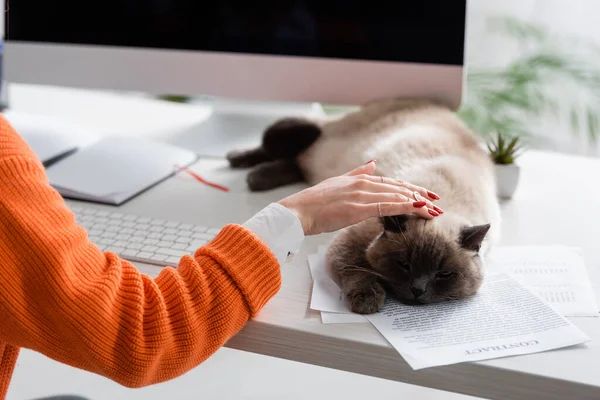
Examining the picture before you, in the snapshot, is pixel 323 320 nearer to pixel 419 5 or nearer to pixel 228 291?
pixel 228 291

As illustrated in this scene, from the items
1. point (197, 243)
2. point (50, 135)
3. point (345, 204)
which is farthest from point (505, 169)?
point (50, 135)

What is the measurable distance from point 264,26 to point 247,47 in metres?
0.06

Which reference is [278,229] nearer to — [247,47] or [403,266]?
[403,266]

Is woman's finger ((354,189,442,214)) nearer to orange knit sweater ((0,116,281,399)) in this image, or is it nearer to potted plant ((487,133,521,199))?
orange knit sweater ((0,116,281,399))

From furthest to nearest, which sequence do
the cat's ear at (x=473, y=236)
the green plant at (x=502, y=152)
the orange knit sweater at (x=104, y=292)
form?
the green plant at (x=502, y=152) → the cat's ear at (x=473, y=236) → the orange knit sweater at (x=104, y=292)

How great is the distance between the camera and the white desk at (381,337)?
708 millimetres

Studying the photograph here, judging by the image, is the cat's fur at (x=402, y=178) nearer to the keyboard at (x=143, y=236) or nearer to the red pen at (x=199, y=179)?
the red pen at (x=199, y=179)

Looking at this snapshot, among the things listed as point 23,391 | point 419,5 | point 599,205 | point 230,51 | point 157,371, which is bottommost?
point 23,391

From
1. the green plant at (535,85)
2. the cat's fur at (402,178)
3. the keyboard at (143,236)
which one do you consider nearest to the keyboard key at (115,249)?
the keyboard at (143,236)

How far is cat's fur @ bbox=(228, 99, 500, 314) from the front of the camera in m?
0.90

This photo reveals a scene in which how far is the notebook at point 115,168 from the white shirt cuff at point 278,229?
45cm

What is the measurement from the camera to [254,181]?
50.4 inches

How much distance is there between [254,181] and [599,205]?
69 cm

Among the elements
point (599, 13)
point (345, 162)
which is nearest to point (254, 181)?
point (345, 162)
